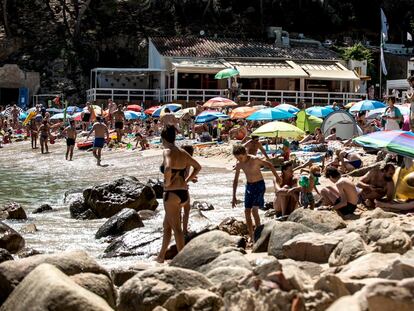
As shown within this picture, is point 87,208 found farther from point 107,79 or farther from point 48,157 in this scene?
point 107,79

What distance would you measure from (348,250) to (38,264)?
9.68ft

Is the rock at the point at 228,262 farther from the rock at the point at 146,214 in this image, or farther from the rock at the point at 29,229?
the rock at the point at 146,214

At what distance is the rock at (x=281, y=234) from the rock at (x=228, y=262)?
32.5 inches

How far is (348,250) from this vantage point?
729cm

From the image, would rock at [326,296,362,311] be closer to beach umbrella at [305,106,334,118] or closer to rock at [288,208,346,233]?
rock at [288,208,346,233]

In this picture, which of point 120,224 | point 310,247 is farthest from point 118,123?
point 310,247

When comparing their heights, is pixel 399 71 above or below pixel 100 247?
above

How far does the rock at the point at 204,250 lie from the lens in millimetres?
7738

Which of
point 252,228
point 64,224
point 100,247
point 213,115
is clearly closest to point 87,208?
point 64,224

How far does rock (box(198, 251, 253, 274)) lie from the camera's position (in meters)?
7.13

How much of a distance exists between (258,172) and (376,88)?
3743 cm

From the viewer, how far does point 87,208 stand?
553 inches

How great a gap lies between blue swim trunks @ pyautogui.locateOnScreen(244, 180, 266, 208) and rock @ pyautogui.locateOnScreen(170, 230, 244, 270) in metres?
1.70

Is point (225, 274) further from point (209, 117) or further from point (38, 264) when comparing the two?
point (209, 117)
